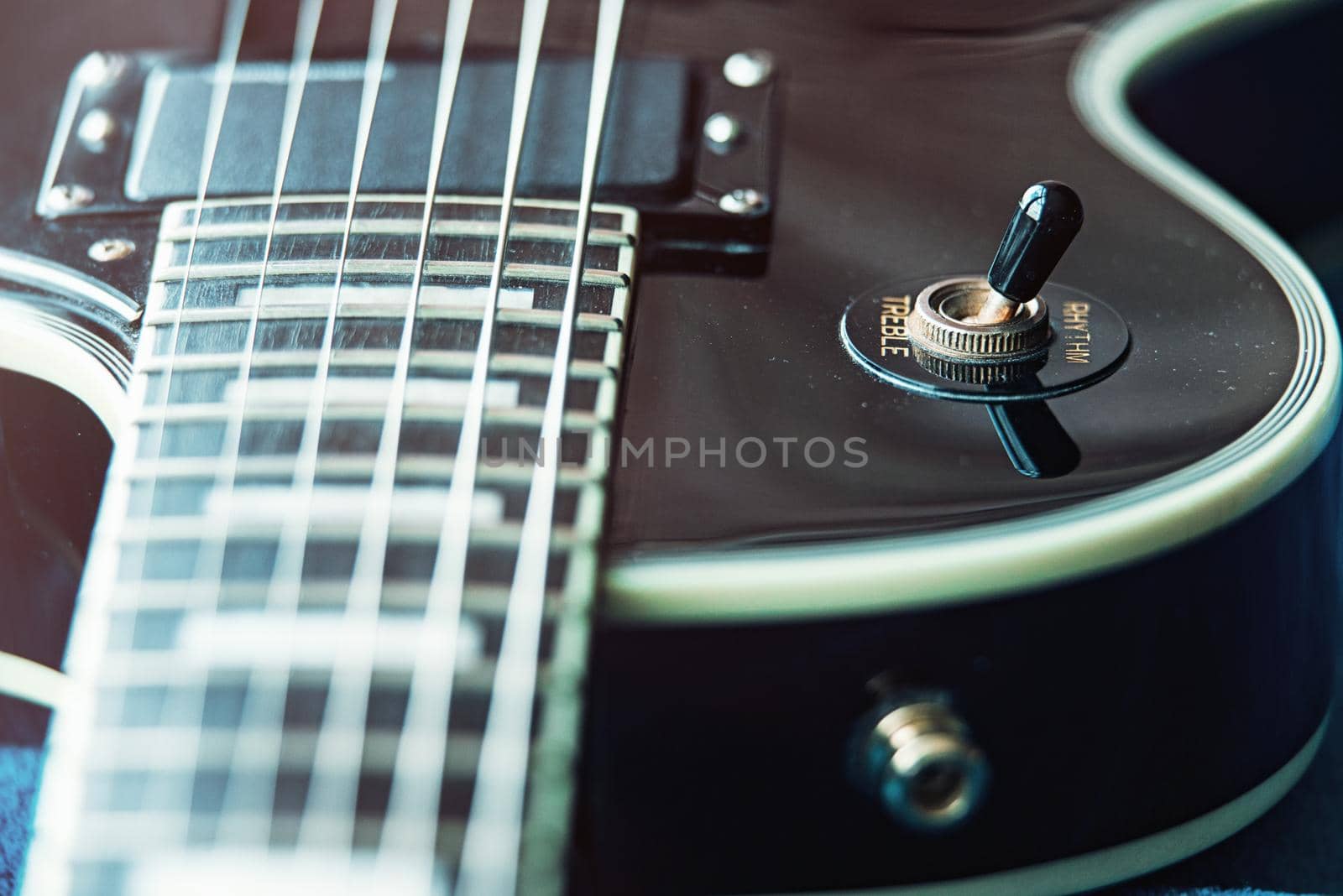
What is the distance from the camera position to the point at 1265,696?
1.74 ft

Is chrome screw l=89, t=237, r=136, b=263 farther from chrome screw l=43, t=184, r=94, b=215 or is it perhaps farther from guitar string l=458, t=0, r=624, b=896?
guitar string l=458, t=0, r=624, b=896

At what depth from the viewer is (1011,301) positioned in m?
0.54

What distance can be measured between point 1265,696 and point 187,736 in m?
0.41

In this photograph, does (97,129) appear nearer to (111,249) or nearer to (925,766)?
(111,249)

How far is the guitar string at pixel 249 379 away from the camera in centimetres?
38

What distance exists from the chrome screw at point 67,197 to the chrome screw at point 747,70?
13.4 inches

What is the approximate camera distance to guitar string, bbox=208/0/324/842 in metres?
0.38

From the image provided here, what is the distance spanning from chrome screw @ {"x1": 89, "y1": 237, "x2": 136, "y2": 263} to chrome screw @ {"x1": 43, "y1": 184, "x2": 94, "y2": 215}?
0.12 ft

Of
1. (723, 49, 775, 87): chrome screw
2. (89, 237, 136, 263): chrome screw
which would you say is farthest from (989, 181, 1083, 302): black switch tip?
(89, 237, 136, 263): chrome screw

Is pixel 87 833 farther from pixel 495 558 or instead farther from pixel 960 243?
pixel 960 243

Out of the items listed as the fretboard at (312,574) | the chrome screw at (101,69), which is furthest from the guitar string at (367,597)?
the chrome screw at (101,69)

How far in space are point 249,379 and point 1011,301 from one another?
0.31 m

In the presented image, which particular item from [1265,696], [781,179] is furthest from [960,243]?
[1265,696]

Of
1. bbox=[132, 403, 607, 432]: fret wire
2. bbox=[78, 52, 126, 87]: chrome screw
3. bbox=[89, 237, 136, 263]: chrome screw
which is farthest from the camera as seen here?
bbox=[78, 52, 126, 87]: chrome screw
